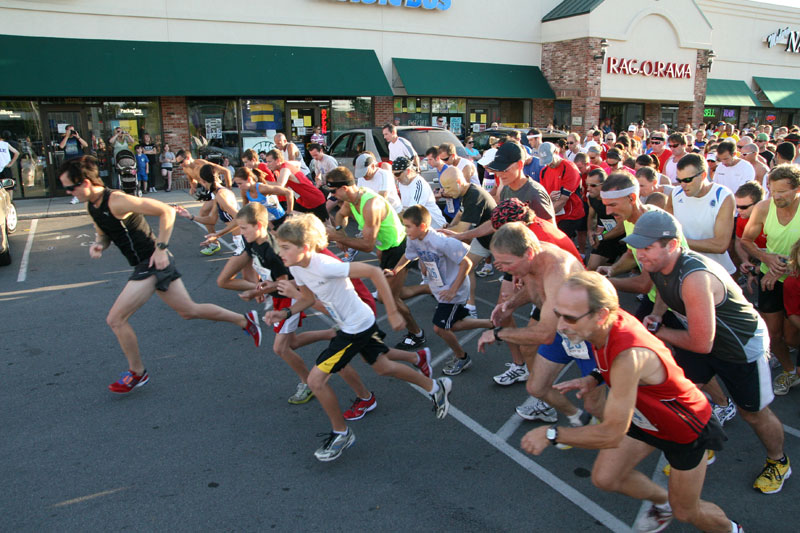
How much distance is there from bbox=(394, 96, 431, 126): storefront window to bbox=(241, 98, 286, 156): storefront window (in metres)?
4.36

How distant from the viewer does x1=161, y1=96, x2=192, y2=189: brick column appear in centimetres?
1741

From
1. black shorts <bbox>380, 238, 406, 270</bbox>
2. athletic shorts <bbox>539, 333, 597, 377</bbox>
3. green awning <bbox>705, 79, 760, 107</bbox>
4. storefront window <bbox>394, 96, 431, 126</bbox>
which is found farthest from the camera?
green awning <bbox>705, 79, 760, 107</bbox>

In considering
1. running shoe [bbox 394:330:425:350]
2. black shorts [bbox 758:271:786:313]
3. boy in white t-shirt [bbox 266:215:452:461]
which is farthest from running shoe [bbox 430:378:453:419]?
black shorts [bbox 758:271:786:313]

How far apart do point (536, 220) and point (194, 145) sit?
16.1 meters

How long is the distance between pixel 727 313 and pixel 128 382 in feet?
15.5

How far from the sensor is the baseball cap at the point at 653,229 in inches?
126

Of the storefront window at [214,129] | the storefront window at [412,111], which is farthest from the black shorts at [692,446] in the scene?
the storefront window at [412,111]

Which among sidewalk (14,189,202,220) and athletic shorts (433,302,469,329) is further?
sidewalk (14,189,202,220)

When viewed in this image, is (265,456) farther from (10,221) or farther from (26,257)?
(10,221)

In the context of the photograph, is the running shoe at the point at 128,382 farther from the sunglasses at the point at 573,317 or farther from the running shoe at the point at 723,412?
the running shoe at the point at 723,412

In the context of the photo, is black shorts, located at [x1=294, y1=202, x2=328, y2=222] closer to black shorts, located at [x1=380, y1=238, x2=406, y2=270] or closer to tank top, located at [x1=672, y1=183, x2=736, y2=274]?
black shorts, located at [x1=380, y1=238, x2=406, y2=270]

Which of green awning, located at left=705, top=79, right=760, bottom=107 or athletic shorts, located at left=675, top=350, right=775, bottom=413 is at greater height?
green awning, located at left=705, top=79, right=760, bottom=107

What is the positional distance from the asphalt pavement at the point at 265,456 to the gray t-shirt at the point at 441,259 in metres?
0.83

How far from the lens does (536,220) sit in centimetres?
440
